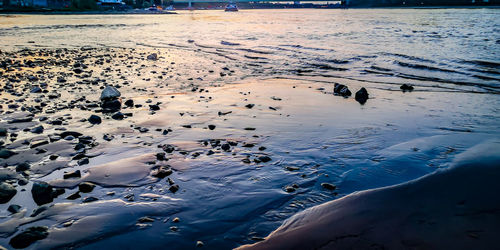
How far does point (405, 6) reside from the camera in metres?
144

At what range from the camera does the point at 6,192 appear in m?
4.45

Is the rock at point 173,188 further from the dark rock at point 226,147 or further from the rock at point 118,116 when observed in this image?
the rock at point 118,116

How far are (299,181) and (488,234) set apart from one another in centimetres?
240

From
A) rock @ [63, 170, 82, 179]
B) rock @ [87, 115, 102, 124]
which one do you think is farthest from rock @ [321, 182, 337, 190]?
rock @ [87, 115, 102, 124]

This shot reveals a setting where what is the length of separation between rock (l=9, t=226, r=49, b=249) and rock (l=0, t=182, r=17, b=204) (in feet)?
3.53

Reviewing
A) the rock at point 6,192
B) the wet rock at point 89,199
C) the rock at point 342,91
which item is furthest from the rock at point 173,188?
the rock at point 342,91

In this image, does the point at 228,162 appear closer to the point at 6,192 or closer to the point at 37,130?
the point at 6,192

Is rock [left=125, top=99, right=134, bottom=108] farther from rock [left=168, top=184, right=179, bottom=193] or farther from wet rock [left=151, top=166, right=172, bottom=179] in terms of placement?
Result: rock [left=168, top=184, right=179, bottom=193]

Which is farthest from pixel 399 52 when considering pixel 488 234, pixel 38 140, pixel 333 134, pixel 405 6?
pixel 405 6

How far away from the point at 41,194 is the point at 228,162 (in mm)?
2827

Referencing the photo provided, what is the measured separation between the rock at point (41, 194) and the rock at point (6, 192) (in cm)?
37

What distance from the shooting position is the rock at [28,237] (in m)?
3.50

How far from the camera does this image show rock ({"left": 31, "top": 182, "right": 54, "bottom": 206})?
14.2ft

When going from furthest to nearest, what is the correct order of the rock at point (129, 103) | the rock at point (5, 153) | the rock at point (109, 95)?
1. the rock at point (109, 95)
2. the rock at point (129, 103)
3. the rock at point (5, 153)
